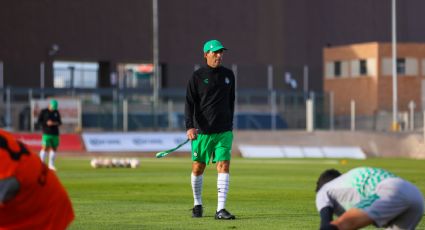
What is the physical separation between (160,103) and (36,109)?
21.0ft

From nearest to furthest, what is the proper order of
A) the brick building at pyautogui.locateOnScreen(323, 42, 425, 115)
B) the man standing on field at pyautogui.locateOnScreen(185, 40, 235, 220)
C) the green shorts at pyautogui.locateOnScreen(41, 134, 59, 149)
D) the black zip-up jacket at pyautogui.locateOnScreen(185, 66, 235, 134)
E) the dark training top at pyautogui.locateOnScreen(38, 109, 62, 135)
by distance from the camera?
the man standing on field at pyautogui.locateOnScreen(185, 40, 235, 220), the black zip-up jacket at pyautogui.locateOnScreen(185, 66, 235, 134), the green shorts at pyautogui.locateOnScreen(41, 134, 59, 149), the dark training top at pyautogui.locateOnScreen(38, 109, 62, 135), the brick building at pyautogui.locateOnScreen(323, 42, 425, 115)

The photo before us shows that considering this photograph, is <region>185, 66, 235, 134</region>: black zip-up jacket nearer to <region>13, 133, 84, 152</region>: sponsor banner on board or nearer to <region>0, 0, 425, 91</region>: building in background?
<region>13, 133, 84, 152</region>: sponsor banner on board

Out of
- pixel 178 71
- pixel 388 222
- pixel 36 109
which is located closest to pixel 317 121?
pixel 36 109

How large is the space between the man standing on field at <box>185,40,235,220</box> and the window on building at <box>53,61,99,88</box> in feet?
153

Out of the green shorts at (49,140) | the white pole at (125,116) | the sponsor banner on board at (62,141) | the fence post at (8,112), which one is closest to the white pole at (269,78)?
the white pole at (125,116)

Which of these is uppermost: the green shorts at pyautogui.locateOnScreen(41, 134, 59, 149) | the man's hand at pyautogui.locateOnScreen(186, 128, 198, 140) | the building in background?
the building in background

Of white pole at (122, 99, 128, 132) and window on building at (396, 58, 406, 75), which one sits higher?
window on building at (396, 58, 406, 75)

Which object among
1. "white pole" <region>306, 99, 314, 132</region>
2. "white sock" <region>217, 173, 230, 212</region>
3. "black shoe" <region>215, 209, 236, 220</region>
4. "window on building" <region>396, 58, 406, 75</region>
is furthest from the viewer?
"window on building" <region>396, 58, 406, 75</region>

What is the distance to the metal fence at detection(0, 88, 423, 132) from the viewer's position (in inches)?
2068

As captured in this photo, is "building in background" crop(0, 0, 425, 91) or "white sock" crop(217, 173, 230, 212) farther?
"building in background" crop(0, 0, 425, 91)

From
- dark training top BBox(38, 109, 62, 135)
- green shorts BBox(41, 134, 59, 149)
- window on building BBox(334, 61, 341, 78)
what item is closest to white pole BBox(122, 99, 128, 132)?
dark training top BBox(38, 109, 62, 135)

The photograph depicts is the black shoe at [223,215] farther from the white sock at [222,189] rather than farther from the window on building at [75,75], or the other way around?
the window on building at [75,75]

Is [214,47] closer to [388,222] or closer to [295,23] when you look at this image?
[388,222]

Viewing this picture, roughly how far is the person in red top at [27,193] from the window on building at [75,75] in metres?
53.9
